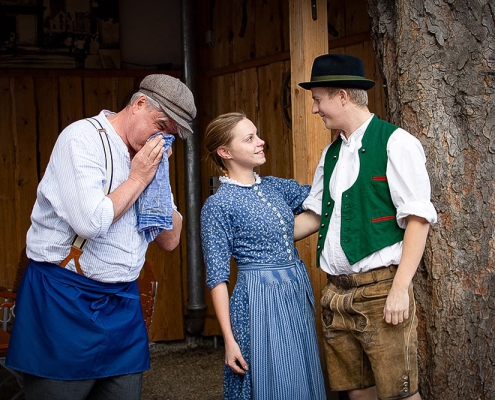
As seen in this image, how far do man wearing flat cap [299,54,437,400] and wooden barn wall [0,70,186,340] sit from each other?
11.5 ft

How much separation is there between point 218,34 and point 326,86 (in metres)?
3.44

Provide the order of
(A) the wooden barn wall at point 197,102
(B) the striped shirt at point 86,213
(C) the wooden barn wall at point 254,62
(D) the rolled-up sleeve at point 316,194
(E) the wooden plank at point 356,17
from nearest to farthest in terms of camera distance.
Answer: (B) the striped shirt at point 86,213 → (D) the rolled-up sleeve at point 316,194 → (E) the wooden plank at point 356,17 → (C) the wooden barn wall at point 254,62 → (A) the wooden barn wall at point 197,102

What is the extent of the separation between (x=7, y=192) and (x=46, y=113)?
0.73 m

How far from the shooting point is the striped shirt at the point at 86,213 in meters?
2.59

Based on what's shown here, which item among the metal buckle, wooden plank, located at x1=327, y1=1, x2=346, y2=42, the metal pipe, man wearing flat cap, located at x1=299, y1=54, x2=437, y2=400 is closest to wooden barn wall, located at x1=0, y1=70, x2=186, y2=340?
the metal pipe

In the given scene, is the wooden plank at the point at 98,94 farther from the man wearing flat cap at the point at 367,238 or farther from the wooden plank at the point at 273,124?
the man wearing flat cap at the point at 367,238

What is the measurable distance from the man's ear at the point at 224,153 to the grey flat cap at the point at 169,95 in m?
0.57

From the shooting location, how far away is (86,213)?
8.42 ft

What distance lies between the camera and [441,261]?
11.2ft

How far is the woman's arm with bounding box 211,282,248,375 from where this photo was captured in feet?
10.6

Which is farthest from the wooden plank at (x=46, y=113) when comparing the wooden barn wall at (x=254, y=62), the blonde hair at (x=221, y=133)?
the blonde hair at (x=221, y=133)

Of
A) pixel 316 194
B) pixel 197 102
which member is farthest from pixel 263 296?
pixel 197 102

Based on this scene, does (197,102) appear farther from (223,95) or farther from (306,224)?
(306,224)

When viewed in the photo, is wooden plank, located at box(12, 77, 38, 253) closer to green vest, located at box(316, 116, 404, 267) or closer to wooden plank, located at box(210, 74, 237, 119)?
wooden plank, located at box(210, 74, 237, 119)
